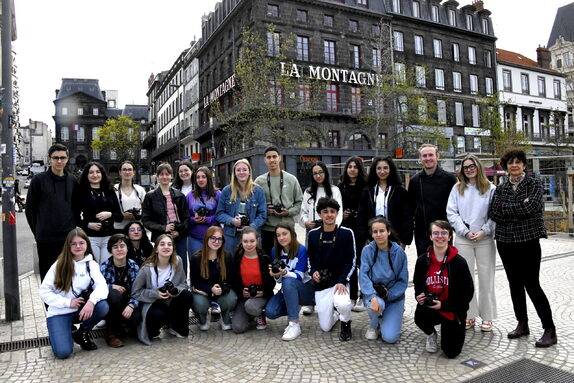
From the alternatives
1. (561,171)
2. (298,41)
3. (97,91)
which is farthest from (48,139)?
(561,171)

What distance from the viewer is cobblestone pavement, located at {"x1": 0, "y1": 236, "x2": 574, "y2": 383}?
3967 millimetres

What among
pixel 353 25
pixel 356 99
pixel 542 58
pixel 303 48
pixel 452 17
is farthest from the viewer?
pixel 542 58

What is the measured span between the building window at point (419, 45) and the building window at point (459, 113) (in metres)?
6.49

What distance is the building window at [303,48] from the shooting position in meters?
35.6

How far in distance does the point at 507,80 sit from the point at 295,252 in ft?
167

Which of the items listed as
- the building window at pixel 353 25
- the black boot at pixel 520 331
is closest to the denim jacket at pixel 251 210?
the black boot at pixel 520 331

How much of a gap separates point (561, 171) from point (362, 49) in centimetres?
2618

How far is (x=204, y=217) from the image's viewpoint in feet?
20.1

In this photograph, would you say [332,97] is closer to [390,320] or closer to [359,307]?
[359,307]

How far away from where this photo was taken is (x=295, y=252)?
18.2 ft

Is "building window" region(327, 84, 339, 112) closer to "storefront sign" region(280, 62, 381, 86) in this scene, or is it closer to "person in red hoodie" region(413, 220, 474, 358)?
"storefront sign" region(280, 62, 381, 86)

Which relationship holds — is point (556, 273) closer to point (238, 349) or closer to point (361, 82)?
point (238, 349)

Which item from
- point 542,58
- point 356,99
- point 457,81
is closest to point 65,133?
point 356,99

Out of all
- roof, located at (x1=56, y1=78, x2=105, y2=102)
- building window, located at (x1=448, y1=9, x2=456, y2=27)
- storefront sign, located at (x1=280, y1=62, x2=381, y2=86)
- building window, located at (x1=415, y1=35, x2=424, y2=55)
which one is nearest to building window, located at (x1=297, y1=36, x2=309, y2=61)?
storefront sign, located at (x1=280, y1=62, x2=381, y2=86)
